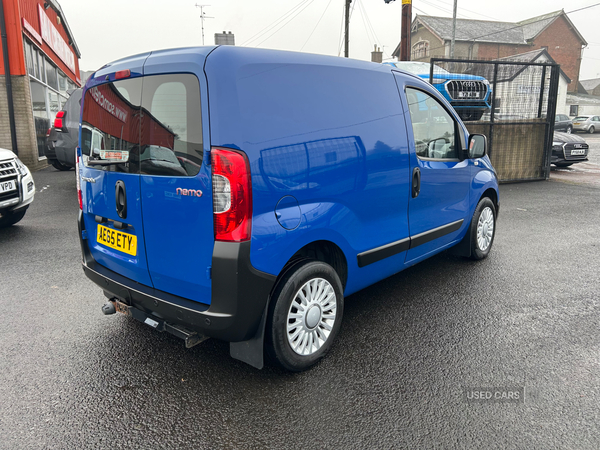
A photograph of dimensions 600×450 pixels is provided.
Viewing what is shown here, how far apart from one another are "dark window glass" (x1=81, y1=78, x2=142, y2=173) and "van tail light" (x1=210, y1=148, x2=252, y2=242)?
24.7 inches

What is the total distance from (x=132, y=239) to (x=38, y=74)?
54.8 ft

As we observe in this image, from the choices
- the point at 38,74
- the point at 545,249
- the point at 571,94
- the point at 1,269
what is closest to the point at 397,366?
the point at 545,249

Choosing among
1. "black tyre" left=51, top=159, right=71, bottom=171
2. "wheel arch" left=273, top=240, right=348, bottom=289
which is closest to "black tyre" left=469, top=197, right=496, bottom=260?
"wheel arch" left=273, top=240, right=348, bottom=289

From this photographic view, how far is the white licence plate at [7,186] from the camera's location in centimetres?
570

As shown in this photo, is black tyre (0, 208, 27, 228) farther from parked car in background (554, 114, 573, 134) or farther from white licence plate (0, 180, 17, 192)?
parked car in background (554, 114, 573, 134)

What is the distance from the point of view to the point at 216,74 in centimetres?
230

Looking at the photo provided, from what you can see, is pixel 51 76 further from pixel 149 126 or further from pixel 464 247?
pixel 149 126

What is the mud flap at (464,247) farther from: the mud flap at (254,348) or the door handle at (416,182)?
the mud flap at (254,348)

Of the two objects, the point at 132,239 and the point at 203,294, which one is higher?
the point at 132,239

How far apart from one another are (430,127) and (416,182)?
21.8 inches

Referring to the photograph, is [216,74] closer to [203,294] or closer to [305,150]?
[305,150]

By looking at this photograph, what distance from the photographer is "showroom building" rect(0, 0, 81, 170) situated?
13.4 meters

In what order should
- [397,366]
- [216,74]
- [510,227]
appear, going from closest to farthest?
[216,74], [397,366], [510,227]

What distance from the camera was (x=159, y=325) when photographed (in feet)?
8.85
